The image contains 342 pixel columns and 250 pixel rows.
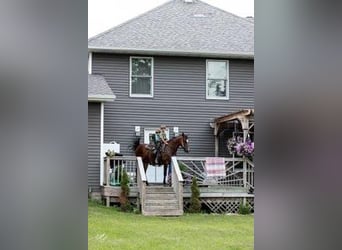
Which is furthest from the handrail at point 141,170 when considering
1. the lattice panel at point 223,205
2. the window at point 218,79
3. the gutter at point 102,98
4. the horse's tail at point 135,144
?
the window at point 218,79

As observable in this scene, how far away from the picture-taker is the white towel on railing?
738cm

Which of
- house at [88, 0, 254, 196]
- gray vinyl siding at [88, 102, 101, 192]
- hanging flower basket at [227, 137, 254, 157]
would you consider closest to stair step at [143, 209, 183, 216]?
hanging flower basket at [227, 137, 254, 157]

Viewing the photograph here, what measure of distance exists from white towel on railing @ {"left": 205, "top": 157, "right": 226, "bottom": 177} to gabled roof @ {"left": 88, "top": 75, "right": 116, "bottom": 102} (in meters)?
1.91

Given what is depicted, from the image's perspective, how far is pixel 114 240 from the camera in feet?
15.0

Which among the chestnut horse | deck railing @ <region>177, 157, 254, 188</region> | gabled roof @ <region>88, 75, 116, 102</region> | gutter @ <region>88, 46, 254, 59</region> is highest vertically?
gutter @ <region>88, 46, 254, 59</region>

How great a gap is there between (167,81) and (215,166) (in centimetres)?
197

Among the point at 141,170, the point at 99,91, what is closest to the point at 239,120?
the point at 141,170

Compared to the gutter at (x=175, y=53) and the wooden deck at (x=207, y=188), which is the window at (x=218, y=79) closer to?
the gutter at (x=175, y=53)

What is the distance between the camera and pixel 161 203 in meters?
6.70

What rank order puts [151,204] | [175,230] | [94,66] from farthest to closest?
[94,66] < [151,204] < [175,230]

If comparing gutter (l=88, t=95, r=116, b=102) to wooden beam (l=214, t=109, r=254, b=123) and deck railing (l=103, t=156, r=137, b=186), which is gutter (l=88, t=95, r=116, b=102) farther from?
wooden beam (l=214, t=109, r=254, b=123)
